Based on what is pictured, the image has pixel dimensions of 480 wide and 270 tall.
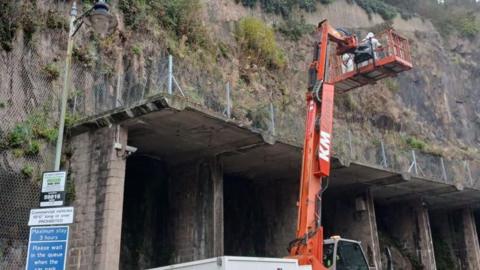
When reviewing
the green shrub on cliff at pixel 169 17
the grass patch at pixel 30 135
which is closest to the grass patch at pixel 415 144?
the green shrub on cliff at pixel 169 17

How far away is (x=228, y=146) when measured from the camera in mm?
17109

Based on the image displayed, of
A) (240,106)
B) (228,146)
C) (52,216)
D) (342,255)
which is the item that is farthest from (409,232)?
(52,216)

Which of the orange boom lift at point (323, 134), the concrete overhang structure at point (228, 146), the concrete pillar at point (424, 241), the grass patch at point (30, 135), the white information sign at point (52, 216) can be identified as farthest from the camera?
the concrete pillar at point (424, 241)

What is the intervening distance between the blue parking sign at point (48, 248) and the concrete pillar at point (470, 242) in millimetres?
24182

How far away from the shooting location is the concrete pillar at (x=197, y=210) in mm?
16781

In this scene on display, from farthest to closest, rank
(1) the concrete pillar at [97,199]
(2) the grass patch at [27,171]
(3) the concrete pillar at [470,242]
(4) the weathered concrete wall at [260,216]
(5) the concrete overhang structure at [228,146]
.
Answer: (3) the concrete pillar at [470,242] → (4) the weathered concrete wall at [260,216] → (2) the grass patch at [27,171] → (5) the concrete overhang structure at [228,146] → (1) the concrete pillar at [97,199]

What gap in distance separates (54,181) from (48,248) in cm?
116

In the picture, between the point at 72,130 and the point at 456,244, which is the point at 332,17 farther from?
the point at 72,130

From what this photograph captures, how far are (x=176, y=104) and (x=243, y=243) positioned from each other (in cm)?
916

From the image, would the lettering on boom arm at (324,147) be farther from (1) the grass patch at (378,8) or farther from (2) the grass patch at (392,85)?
(1) the grass patch at (378,8)

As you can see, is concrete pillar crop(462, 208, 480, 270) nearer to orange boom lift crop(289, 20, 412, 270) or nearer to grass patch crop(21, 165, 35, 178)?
orange boom lift crop(289, 20, 412, 270)

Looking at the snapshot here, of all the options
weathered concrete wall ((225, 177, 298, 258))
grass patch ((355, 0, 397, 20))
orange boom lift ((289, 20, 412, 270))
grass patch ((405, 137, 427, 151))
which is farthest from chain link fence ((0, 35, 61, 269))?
grass patch ((355, 0, 397, 20))

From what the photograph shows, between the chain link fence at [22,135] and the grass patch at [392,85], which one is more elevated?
the grass patch at [392,85]

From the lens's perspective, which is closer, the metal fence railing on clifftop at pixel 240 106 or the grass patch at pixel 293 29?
the metal fence railing on clifftop at pixel 240 106
